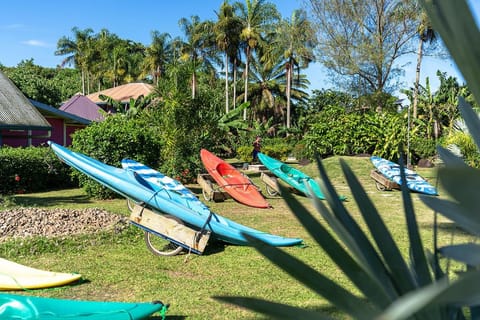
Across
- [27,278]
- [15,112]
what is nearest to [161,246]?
[27,278]

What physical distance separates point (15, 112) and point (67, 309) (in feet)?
55.1

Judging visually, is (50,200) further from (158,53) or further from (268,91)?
(158,53)

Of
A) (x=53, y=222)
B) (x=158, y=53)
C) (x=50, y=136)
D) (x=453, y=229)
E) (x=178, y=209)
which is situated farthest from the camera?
(x=158, y=53)

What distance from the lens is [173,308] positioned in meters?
4.84

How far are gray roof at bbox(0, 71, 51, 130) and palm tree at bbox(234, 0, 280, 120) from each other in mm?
21375

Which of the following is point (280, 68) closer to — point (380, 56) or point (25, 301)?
point (380, 56)

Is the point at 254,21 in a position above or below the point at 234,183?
above

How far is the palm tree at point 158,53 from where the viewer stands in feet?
186

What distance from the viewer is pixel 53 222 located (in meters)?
8.45

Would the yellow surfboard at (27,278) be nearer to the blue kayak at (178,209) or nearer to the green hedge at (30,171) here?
the blue kayak at (178,209)

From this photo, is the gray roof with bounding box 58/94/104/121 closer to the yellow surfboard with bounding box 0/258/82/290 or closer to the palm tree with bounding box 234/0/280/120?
the palm tree with bounding box 234/0/280/120

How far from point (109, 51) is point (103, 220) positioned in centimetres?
5632

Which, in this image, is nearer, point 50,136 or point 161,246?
point 161,246

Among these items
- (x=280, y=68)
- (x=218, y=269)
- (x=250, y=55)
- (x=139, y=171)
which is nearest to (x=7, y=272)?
(x=218, y=269)
